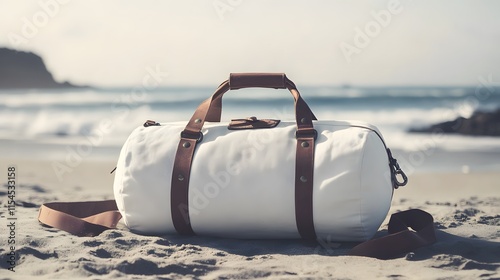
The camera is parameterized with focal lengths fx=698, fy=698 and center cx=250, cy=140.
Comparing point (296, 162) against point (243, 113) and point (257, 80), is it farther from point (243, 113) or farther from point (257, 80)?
point (243, 113)

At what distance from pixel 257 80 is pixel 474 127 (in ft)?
26.6

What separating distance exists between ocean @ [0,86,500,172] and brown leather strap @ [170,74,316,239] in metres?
4.10

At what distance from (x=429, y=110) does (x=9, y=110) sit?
29.6ft

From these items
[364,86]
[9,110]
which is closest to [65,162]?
[9,110]

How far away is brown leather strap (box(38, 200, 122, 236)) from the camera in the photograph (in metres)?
3.69

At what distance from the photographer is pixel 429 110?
15.6 meters

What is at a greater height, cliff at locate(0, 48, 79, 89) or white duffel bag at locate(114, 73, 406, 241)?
cliff at locate(0, 48, 79, 89)

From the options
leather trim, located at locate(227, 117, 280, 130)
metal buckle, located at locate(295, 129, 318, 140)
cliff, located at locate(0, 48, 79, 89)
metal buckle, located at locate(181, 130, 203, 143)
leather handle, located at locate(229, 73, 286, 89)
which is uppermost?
cliff, located at locate(0, 48, 79, 89)

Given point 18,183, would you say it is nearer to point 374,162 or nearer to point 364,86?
point 374,162

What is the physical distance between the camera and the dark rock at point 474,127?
10.5m

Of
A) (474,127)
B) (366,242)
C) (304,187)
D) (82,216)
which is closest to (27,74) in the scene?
(474,127)
